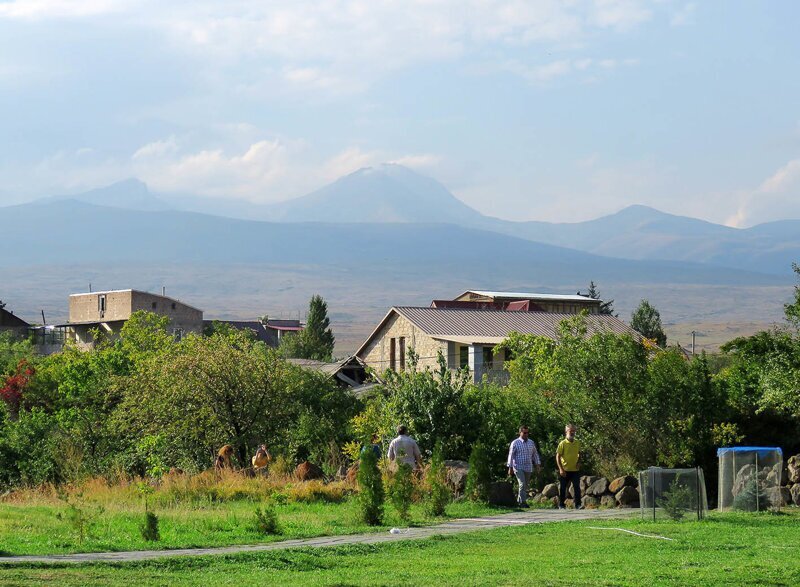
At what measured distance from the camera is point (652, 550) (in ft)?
52.1

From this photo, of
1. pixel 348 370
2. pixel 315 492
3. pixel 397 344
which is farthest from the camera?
pixel 397 344

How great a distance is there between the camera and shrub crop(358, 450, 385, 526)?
19484mm

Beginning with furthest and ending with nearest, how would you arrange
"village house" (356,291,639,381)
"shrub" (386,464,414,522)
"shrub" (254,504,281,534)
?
"village house" (356,291,639,381), "shrub" (386,464,414,522), "shrub" (254,504,281,534)

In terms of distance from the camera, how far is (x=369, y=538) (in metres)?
17.6

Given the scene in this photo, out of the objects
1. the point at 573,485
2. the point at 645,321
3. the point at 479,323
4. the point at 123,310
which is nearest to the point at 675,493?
the point at 573,485

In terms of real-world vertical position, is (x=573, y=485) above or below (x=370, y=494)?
below

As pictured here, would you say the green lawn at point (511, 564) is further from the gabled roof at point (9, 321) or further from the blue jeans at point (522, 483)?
the gabled roof at point (9, 321)

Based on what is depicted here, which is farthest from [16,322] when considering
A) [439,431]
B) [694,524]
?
[694,524]

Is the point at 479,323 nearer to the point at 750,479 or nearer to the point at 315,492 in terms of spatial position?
the point at 315,492

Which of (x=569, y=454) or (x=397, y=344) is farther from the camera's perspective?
(x=397, y=344)

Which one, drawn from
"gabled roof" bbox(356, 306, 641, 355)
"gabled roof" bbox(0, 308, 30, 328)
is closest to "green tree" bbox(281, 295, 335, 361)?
"gabled roof" bbox(356, 306, 641, 355)

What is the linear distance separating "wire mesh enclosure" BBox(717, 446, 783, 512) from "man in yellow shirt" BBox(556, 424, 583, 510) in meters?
2.81

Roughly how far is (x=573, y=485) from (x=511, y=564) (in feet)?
30.2

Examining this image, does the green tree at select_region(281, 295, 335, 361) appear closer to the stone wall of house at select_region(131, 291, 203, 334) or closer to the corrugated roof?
the stone wall of house at select_region(131, 291, 203, 334)
